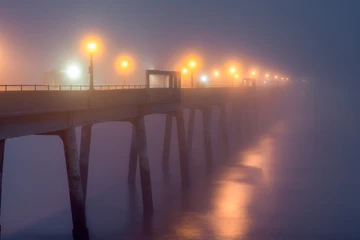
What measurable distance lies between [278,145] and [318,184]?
82.9ft

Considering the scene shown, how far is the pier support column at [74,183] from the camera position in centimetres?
1853

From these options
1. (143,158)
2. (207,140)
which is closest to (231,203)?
(143,158)

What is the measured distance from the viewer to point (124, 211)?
2709cm

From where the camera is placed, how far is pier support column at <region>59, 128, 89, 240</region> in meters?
18.5

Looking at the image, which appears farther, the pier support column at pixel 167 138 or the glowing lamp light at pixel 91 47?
the pier support column at pixel 167 138

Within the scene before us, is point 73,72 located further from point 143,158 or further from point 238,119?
point 238,119

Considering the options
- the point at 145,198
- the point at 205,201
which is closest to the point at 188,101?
the point at 205,201

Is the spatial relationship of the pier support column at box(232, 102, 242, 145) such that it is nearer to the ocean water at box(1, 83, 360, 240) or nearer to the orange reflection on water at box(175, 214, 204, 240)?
the ocean water at box(1, 83, 360, 240)

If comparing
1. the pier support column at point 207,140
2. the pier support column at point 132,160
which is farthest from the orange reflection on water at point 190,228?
the pier support column at point 207,140

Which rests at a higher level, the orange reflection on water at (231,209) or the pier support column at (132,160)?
the pier support column at (132,160)

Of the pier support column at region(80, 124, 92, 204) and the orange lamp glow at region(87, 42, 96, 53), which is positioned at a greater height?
the orange lamp glow at region(87, 42, 96, 53)

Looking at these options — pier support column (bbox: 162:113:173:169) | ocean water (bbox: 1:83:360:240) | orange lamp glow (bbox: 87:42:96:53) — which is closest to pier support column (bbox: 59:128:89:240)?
ocean water (bbox: 1:83:360:240)

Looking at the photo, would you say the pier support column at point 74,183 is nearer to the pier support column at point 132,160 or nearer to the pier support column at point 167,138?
the pier support column at point 132,160

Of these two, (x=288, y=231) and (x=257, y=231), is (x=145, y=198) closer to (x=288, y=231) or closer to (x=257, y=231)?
(x=257, y=231)
